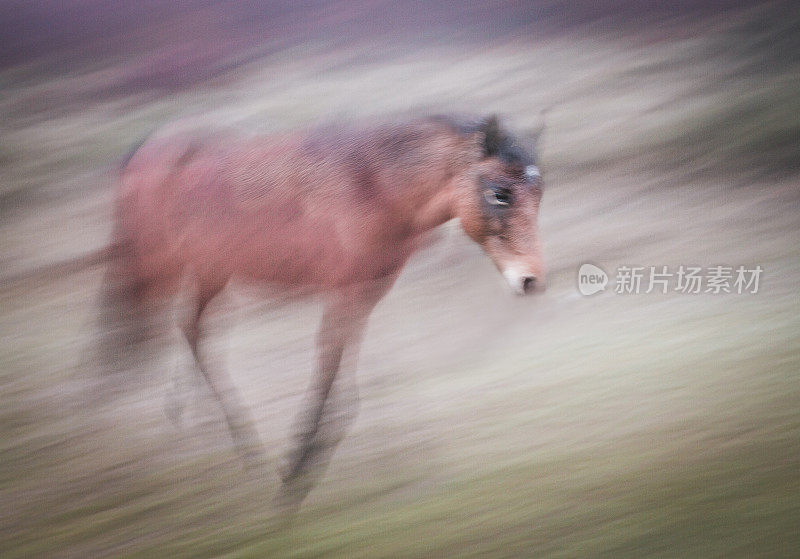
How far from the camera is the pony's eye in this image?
66.6 inches

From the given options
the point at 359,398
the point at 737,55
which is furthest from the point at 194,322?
the point at 737,55

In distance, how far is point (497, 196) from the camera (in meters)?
1.70

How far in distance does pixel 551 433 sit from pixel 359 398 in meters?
0.43

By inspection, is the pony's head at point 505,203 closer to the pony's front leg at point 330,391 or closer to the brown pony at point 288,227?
the brown pony at point 288,227

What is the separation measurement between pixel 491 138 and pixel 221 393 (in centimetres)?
79

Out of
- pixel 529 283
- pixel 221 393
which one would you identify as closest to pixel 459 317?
pixel 529 283

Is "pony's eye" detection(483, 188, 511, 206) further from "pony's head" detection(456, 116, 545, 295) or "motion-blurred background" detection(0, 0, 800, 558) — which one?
"motion-blurred background" detection(0, 0, 800, 558)

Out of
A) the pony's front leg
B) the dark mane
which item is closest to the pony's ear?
the dark mane

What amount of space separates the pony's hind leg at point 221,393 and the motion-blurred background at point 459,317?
0.02 m

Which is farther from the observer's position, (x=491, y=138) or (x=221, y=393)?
(x=221, y=393)

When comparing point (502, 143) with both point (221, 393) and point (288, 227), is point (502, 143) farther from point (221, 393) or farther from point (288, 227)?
point (221, 393)

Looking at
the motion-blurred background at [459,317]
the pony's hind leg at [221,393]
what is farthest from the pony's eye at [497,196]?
the pony's hind leg at [221,393]

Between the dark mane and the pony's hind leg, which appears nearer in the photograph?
the dark mane

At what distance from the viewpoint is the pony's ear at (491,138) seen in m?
1.69
